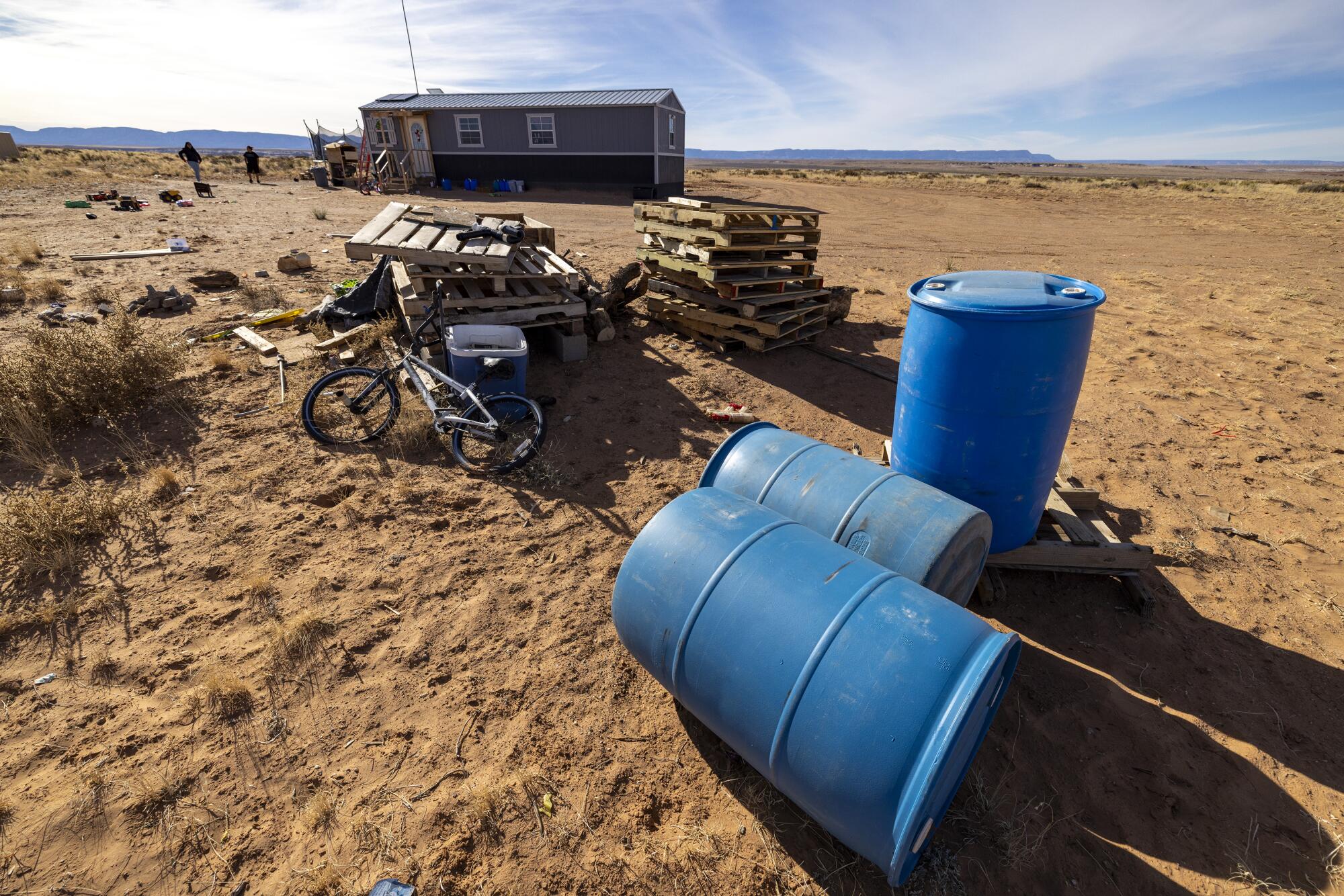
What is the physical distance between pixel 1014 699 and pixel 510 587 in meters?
2.86

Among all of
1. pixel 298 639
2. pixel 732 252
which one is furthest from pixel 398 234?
pixel 298 639

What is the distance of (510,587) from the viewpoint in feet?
12.5

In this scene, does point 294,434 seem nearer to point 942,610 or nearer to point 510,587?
point 510,587

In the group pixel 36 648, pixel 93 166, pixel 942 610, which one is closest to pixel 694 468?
pixel 942 610

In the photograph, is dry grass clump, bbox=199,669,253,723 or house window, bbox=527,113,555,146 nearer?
dry grass clump, bbox=199,669,253,723

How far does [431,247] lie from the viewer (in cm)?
602

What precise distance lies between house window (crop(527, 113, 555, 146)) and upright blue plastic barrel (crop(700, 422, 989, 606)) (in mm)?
23519

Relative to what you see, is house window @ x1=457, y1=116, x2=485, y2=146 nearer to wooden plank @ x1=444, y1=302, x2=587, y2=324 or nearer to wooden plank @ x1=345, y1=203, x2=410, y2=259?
wooden plank @ x1=345, y1=203, x2=410, y2=259

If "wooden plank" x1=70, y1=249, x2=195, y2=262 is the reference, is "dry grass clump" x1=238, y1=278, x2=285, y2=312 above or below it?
below

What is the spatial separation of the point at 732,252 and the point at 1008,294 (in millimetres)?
4360

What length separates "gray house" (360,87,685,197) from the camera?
882 inches

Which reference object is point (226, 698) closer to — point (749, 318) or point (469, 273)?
point (469, 273)

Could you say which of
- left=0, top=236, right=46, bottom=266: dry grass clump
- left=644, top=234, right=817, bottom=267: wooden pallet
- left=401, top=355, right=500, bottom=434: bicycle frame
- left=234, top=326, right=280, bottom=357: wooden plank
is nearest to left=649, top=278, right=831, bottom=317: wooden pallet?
left=644, top=234, right=817, bottom=267: wooden pallet

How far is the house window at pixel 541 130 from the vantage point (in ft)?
75.4
